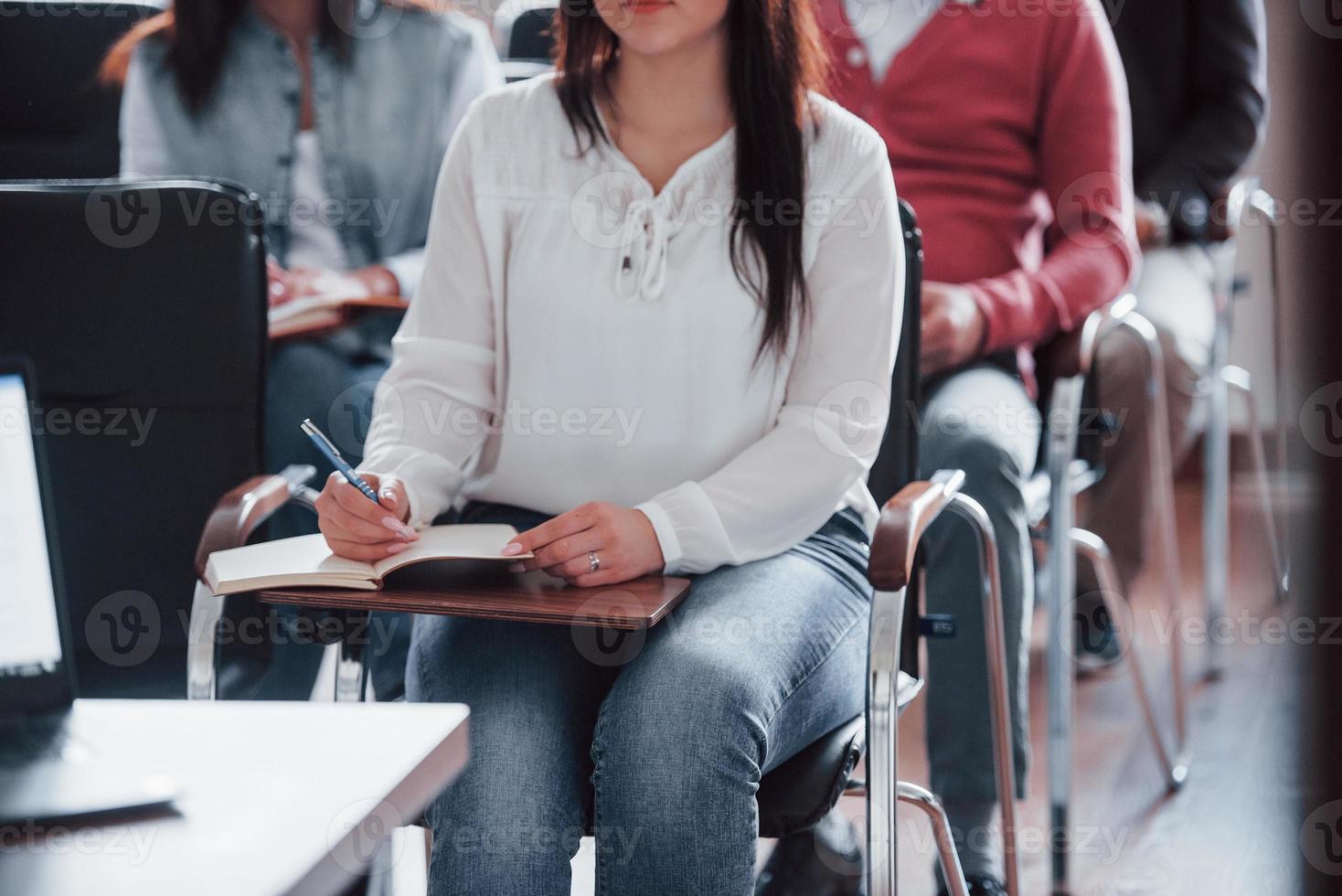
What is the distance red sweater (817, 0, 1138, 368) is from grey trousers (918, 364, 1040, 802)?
9.6 inches

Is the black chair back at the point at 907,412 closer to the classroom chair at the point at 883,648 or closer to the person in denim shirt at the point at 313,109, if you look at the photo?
the classroom chair at the point at 883,648

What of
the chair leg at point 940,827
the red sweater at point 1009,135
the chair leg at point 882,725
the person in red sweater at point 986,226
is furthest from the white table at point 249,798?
the red sweater at point 1009,135

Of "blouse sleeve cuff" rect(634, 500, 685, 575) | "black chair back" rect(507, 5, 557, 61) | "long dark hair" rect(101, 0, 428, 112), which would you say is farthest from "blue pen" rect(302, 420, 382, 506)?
"black chair back" rect(507, 5, 557, 61)

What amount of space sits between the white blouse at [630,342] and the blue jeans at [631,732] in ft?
0.37

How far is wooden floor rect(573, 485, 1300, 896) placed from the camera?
66.4 inches

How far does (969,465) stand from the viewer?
160 centimetres

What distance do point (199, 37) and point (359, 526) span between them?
3.50ft

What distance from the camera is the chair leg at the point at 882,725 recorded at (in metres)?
1.03

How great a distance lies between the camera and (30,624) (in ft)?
1.98

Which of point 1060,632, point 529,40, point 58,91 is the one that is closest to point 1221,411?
point 1060,632

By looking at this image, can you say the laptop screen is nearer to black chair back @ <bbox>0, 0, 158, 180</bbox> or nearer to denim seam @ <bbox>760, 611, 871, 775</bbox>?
denim seam @ <bbox>760, 611, 871, 775</bbox>

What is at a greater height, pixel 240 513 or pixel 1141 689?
pixel 240 513

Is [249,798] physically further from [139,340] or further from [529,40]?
[529,40]

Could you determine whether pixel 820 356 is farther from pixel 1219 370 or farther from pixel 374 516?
pixel 1219 370
